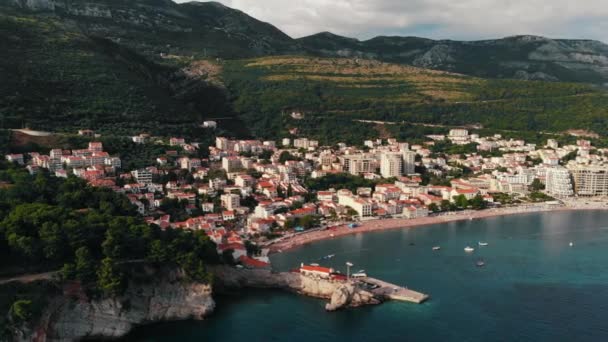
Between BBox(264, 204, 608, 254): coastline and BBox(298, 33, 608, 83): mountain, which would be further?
BBox(298, 33, 608, 83): mountain

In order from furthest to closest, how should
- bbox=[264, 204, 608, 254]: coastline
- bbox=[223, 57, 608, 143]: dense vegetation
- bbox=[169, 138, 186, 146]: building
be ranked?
bbox=[223, 57, 608, 143]: dense vegetation < bbox=[169, 138, 186, 146]: building < bbox=[264, 204, 608, 254]: coastline

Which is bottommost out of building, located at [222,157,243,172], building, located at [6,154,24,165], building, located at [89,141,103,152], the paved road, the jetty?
the jetty

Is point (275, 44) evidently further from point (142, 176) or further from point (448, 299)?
point (448, 299)

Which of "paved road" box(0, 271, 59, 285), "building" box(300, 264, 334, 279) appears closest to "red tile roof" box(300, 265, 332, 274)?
"building" box(300, 264, 334, 279)

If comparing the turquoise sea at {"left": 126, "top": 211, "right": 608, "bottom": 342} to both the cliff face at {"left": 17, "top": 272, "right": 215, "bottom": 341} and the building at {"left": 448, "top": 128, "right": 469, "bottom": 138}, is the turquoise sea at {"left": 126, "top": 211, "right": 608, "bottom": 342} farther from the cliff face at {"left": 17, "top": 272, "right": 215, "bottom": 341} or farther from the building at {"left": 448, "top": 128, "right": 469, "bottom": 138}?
the building at {"left": 448, "top": 128, "right": 469, "bottom": 138}

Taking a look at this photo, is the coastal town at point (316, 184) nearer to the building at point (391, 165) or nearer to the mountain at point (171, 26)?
the building at point (391, 165)

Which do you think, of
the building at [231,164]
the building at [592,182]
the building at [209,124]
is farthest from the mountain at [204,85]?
the building at [592,182]
